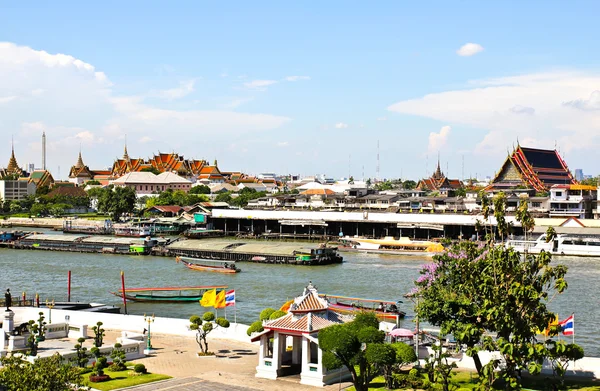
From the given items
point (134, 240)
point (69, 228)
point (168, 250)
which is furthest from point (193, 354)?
point (69, 228)

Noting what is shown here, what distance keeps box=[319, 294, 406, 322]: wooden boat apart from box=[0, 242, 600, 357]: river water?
2.08ft

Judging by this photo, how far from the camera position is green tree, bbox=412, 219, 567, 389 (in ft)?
53.8

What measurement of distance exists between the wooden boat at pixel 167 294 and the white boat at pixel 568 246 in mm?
26648

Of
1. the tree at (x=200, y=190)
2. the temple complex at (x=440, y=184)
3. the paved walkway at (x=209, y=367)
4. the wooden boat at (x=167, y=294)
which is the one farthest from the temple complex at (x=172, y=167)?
the paved walkway at (x=209, y=367)

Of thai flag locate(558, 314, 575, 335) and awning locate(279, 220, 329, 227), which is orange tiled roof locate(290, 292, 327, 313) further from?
awning locate(279, 220, 329, 227)

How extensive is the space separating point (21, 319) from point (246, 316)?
28.8ft

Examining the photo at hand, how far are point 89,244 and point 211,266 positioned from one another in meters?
17.4

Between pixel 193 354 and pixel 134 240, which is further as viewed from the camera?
pixel 134 240

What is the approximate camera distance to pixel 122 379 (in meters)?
19.4

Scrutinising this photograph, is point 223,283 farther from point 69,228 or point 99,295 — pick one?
point 69,228

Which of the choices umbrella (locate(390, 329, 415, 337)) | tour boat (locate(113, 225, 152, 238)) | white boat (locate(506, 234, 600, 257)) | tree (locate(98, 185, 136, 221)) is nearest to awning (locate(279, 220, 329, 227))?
tour boat (locate(113, 225, 152, 238))

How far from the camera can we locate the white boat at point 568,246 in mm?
55031

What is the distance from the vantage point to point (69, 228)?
8156 centimetres

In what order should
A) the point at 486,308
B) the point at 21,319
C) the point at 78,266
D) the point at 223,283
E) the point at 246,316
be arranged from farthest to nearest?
the point at 78,266 < the point at 223,283 < the point at 246,316 < the point at 21,319 < the point at 486,308
